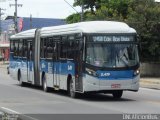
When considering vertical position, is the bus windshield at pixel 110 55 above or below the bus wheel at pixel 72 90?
above

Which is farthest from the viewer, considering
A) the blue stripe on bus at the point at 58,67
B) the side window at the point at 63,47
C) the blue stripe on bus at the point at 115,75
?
the side window at the point at 63,47

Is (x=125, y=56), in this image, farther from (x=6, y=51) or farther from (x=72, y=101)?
(x=6, y=51)

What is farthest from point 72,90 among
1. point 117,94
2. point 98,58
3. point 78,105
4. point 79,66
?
point 78,105

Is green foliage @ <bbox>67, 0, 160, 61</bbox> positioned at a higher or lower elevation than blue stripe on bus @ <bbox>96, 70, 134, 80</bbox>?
higher

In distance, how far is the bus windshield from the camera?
2138 centimetres

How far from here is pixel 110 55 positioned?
21.4 m

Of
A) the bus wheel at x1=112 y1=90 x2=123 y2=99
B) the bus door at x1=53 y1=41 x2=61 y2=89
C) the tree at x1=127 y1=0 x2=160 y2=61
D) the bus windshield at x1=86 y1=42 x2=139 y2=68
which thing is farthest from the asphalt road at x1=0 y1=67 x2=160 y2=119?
the tree at x1=127 y1=0 x2=160 y2=61

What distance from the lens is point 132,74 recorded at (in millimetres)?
21625

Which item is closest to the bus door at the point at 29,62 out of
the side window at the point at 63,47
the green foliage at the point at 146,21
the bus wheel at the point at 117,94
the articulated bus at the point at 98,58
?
the articulated bus at the point at 98,58

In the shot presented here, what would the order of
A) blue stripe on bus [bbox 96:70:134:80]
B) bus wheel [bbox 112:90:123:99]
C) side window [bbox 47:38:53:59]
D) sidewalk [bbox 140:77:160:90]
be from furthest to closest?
sidewalk [bbox 140:77:160:90]
side window [bbox 47:38:53:59]
bus wheel [bbox 112:90:123:99]
blue stripe on bus [bbox 96:70:134:80]

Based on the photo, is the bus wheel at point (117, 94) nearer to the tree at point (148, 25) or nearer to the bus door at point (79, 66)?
the bus door at point (79, 66)

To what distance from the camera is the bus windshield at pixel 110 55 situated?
21375 mm

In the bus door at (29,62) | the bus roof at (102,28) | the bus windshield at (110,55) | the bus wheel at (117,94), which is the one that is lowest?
the bus wheel at (117,94)

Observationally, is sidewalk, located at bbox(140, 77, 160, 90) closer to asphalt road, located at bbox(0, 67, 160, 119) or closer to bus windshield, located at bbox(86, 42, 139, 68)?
asphalt road, located at bbox(0, 67, 160, 119)
